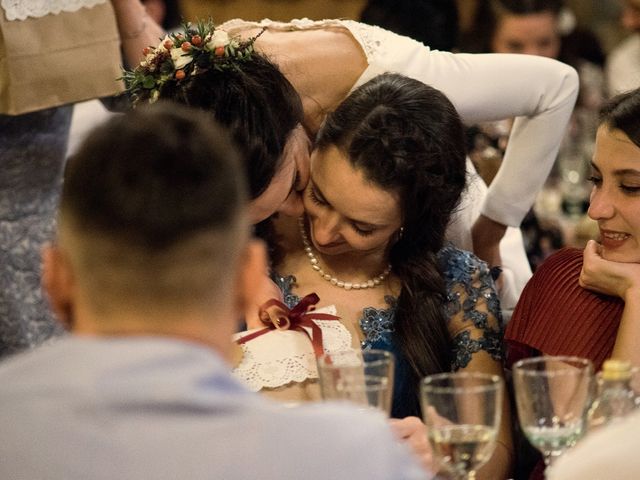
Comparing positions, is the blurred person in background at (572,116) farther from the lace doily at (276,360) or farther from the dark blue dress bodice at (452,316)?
the lace doily at (276,360)

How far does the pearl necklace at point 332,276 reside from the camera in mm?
2625

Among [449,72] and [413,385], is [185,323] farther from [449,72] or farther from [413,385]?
[449,72]

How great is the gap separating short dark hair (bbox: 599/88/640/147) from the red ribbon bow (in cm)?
67

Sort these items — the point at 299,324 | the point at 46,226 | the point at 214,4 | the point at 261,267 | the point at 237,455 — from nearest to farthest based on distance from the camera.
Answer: the point at 237,455
the point at 261,267
the point at 299,324
the point at 46,226
the point at 214,4

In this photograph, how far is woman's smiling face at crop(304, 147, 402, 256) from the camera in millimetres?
2443

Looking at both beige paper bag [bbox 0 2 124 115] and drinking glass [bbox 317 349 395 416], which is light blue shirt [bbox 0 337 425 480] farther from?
beige paper bag [bbox 0 2 124 115]

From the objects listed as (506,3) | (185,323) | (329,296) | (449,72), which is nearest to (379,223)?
(329,296)

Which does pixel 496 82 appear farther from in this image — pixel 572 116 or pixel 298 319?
pixel 572 116

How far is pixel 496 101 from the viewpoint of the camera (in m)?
2.75

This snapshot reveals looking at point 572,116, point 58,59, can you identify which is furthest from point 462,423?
point 572,116

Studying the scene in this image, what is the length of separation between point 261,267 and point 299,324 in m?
1.08

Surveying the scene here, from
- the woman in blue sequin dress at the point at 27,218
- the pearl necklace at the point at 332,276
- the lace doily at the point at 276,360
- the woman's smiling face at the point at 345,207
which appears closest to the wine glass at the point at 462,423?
the lace doily at the point at 276,360

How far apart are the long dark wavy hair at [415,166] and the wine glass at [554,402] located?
2.49 ft

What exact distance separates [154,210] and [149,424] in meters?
0.20
